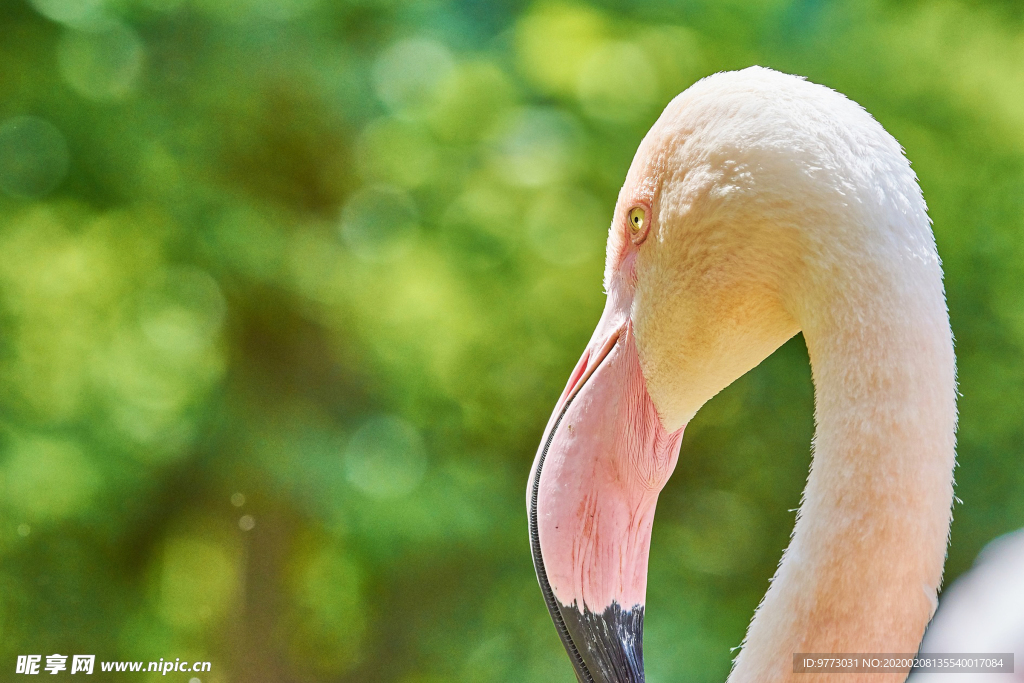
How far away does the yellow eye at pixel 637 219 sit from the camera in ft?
1.94

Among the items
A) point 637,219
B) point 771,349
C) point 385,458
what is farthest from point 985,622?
point 385,458

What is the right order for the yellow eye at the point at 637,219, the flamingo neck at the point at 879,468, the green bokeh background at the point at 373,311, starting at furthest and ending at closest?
the green bokeh background at the point at 373,311 < the yellow eye at the point at 637,219 < the flamingo neck at the point at 879,468

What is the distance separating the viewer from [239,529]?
5.94ft

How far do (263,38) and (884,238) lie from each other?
161 centimetres

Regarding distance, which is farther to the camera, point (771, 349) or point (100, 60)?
point (100, 60)

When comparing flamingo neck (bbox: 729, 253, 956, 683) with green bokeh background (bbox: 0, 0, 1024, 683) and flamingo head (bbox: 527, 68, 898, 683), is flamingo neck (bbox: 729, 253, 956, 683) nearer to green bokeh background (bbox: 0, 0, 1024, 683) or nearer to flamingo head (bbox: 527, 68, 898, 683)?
flamingo head (bbox: 527, 68, 898, 683)

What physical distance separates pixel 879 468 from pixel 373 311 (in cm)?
142

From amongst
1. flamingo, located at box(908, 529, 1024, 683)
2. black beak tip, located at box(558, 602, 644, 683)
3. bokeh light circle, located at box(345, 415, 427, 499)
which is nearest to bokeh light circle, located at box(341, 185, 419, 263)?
bokeh light circle, located at box(345, 415, 427, 499)

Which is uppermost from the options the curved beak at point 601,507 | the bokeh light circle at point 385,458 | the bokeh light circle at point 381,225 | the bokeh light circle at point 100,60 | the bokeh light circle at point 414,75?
the bokeh light circle at point 100,60

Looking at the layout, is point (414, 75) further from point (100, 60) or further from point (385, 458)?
point (385, 458)

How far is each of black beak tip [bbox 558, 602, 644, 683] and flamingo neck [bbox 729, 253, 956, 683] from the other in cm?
11

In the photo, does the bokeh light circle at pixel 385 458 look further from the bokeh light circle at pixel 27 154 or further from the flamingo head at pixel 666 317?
the flamingo head at pixel 666 317

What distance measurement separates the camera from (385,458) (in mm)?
1798

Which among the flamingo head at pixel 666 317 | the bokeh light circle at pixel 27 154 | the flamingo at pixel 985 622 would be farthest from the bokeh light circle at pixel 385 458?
the flamingo head at pixel 666 317
